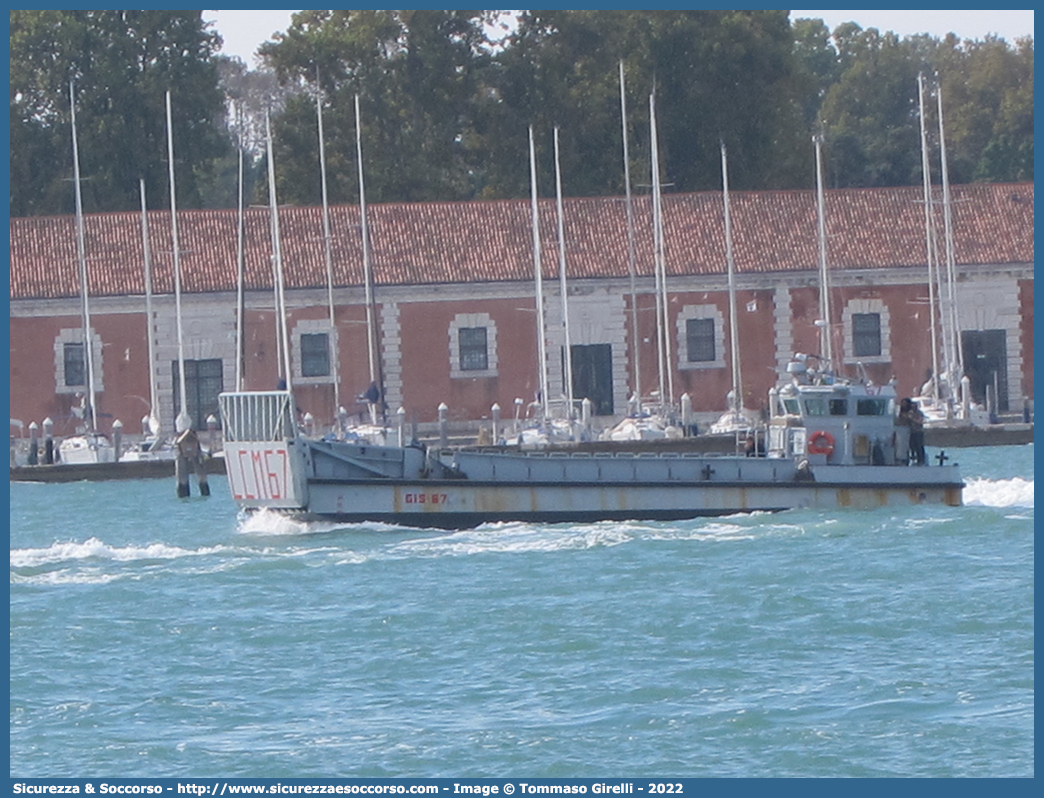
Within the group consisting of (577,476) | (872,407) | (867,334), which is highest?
(867,334)

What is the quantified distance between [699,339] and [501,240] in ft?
16.1

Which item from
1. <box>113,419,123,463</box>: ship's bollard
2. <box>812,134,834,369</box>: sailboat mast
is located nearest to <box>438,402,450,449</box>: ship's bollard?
<box>113,419,123,463</box>: ship's bollard

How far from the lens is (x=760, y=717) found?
14.0 m

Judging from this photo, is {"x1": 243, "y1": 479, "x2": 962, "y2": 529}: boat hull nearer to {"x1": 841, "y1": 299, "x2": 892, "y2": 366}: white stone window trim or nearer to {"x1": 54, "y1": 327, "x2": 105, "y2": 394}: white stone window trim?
{"x1": 841, "y1": 299, "x2": 892, "y2": 366}: white stone window trim

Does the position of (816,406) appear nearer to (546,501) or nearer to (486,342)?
(546,501)

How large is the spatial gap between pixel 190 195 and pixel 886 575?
37314 millimetres

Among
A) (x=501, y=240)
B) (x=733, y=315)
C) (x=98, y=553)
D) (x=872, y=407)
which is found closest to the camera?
(x=98, y=553)

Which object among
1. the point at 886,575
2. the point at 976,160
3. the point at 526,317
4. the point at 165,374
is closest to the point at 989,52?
the point at 976,160

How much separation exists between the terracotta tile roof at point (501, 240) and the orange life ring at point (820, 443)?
63.9 feet

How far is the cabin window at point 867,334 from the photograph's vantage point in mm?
45531

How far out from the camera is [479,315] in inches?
1778

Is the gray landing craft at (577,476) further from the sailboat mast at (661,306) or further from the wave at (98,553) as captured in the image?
the sailboat mast at (661,306)

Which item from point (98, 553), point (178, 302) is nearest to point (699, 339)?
point (178, 302)

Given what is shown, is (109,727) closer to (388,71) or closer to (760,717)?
(760,717)
